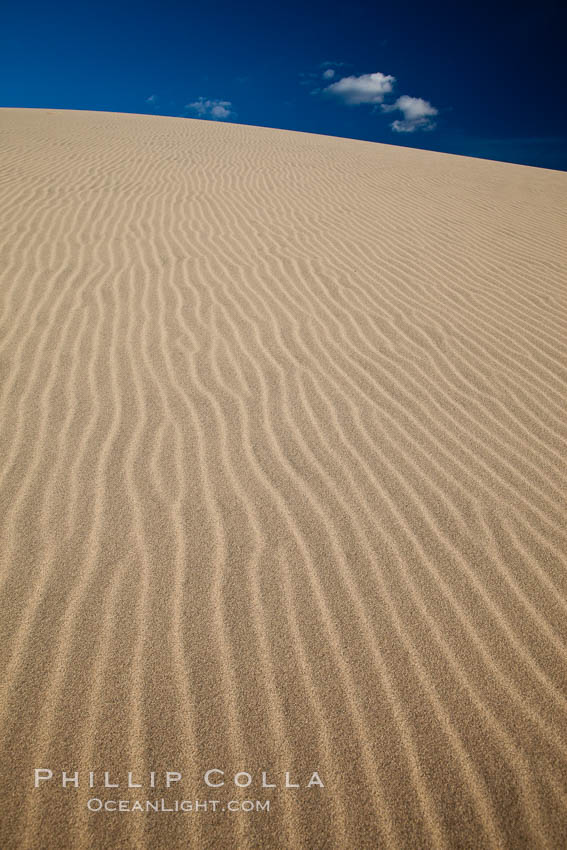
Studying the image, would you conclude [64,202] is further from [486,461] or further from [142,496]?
[486,461]

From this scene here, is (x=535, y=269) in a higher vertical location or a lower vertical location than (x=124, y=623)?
higher

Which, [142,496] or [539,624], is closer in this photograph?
[539,624]

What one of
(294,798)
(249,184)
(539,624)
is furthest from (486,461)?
(249,184)

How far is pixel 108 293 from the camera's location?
181 inches

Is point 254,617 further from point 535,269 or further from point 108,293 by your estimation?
point 535,269

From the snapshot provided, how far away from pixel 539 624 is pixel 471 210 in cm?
884

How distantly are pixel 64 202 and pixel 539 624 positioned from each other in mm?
8526

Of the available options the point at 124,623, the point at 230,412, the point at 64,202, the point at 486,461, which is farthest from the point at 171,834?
the point at 64,202

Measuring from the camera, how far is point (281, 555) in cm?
224

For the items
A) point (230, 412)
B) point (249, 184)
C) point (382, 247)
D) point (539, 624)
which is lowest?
point (539, 624)

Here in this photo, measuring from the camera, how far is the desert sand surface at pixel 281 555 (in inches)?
60.0

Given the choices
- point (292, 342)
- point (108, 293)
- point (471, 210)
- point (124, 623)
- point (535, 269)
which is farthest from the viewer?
Result: point (471, 210)

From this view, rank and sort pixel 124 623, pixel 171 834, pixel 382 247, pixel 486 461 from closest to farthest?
pixel 171 834
pixel 124 623
pixel 486 461
pixel 382 247

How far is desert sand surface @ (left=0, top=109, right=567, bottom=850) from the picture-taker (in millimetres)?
1524
